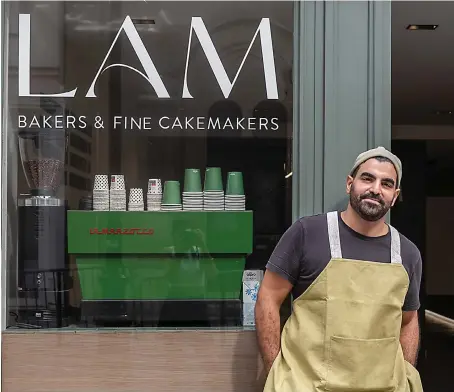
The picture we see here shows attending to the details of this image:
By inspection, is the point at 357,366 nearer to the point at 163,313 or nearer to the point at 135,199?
the point at 163,313

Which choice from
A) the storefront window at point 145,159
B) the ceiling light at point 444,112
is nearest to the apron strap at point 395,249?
the storefront window at point 145,159

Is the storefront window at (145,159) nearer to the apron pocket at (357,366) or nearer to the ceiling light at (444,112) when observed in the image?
the apron pocket at (357,366)

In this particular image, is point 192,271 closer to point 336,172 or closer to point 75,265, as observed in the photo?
point 75,265

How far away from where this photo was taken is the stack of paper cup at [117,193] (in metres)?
2.67

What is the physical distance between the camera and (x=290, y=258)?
6.89 ft

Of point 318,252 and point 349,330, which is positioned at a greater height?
point 318,252

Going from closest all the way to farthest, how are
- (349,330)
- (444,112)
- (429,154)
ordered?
(349,330)
(444,112)
(429,154)

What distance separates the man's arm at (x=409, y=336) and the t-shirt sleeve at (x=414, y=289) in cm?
6

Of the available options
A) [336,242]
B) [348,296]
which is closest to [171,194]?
[336,242]

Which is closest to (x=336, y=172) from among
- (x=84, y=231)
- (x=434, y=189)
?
(x=84, y=231)

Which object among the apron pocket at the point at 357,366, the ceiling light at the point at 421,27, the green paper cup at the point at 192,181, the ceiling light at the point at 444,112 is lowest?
the apron pocket at the point at 357,366

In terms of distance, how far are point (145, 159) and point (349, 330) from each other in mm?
1168

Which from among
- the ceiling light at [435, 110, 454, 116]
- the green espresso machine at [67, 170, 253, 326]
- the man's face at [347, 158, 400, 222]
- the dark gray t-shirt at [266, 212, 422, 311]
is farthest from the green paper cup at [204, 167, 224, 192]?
the ceiling light at [435, 110, 454, 116]

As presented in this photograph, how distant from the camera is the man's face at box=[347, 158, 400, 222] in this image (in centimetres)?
204
